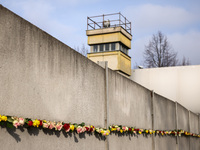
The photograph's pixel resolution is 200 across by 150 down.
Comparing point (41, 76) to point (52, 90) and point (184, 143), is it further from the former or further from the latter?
point (184, 143)

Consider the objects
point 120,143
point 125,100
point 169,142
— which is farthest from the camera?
point 169,142

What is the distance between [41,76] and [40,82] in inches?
Result: 2.8

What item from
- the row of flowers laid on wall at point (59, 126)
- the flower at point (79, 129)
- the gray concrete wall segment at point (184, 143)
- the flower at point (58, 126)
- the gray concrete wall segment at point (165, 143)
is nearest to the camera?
the row of flowers laid on wall at point (59, 126)

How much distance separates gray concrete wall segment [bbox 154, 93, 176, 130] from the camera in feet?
34.0

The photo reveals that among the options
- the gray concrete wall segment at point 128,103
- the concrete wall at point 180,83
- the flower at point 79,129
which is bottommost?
the flower at point 79,129

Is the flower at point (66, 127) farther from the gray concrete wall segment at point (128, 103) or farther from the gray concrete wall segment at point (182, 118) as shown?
the gray concrete wall segment at point (182, 118)

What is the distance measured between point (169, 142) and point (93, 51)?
62.4ft

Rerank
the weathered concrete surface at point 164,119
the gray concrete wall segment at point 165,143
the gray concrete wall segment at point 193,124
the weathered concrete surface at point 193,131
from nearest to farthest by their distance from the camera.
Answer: the gray concrete wall segment at point 165,143, the weathered concrete surface at point 164,119, the weathered concrete surface at point 193,131, the gray concrete wall segment at point 193,124

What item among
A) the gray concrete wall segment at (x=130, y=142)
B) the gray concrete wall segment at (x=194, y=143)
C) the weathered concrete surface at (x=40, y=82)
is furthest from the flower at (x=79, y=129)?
the gray concrete wall segment at (x=194, y=143)

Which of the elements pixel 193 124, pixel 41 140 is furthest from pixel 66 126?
pixel 193 124

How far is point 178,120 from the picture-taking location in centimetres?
1409

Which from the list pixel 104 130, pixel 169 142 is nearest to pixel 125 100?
pixel 104 130

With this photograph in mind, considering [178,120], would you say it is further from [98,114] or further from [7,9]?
[7,9]

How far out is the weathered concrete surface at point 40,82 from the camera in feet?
12.0
